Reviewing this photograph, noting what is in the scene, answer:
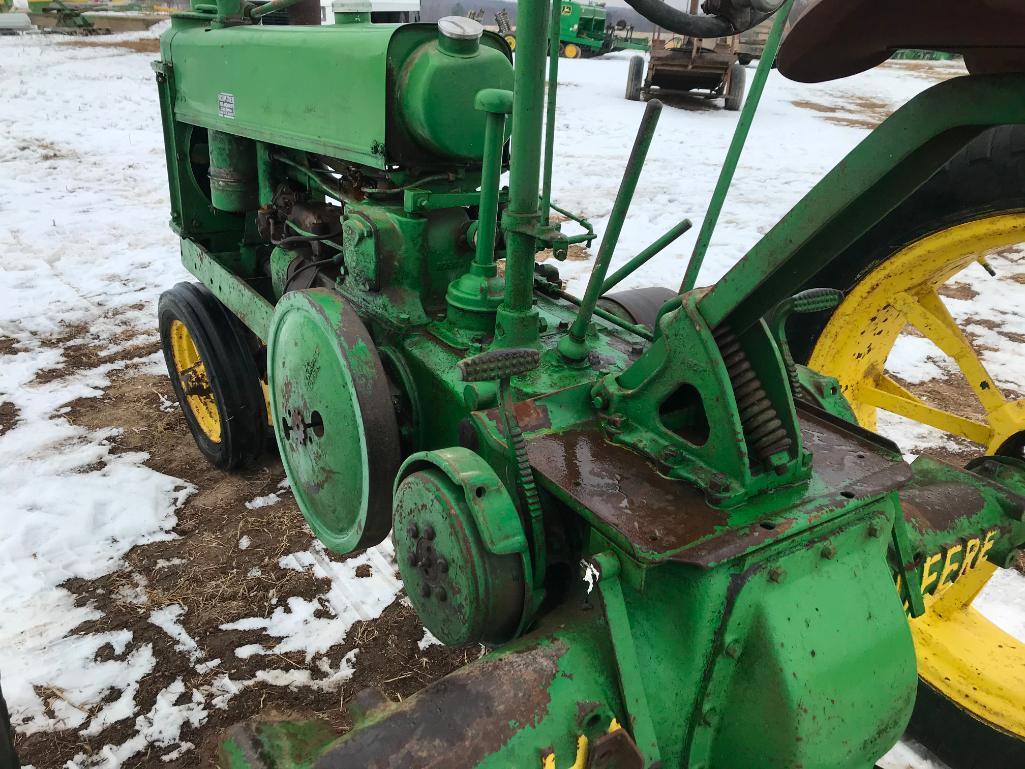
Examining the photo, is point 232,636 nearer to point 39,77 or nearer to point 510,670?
point 510,670

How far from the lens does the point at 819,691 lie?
145 centimetres

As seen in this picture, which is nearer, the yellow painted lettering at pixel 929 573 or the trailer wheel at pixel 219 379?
the yellow painted lettering at pixel 929 573

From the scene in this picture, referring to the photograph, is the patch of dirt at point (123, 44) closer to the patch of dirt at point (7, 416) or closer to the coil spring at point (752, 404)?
the patch of dirt at point (7, 416)

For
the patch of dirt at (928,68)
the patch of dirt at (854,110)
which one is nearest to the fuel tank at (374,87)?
the patch of dirt at (854,110)

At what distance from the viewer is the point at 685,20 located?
1602 millimetres

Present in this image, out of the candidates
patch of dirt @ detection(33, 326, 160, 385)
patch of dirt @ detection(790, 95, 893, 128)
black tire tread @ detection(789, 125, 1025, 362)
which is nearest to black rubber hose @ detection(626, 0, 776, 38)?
black tire tread @ detection(789, 125, 1025, 362)

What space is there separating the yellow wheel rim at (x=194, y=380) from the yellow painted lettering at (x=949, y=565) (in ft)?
9.72

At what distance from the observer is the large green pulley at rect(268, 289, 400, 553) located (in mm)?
2078

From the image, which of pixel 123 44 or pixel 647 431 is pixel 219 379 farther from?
pixel 123 44

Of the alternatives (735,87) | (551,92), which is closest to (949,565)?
(551,92)

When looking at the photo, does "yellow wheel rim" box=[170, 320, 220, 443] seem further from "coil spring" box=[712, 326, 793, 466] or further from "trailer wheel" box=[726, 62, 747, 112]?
"trailer wheel" box=[726, 62, 747, 112]

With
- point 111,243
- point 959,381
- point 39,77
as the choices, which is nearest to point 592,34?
point 39,77

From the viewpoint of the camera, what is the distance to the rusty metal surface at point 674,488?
145 cm

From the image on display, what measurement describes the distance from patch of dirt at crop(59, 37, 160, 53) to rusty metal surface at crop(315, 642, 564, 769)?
1802 centimetres
